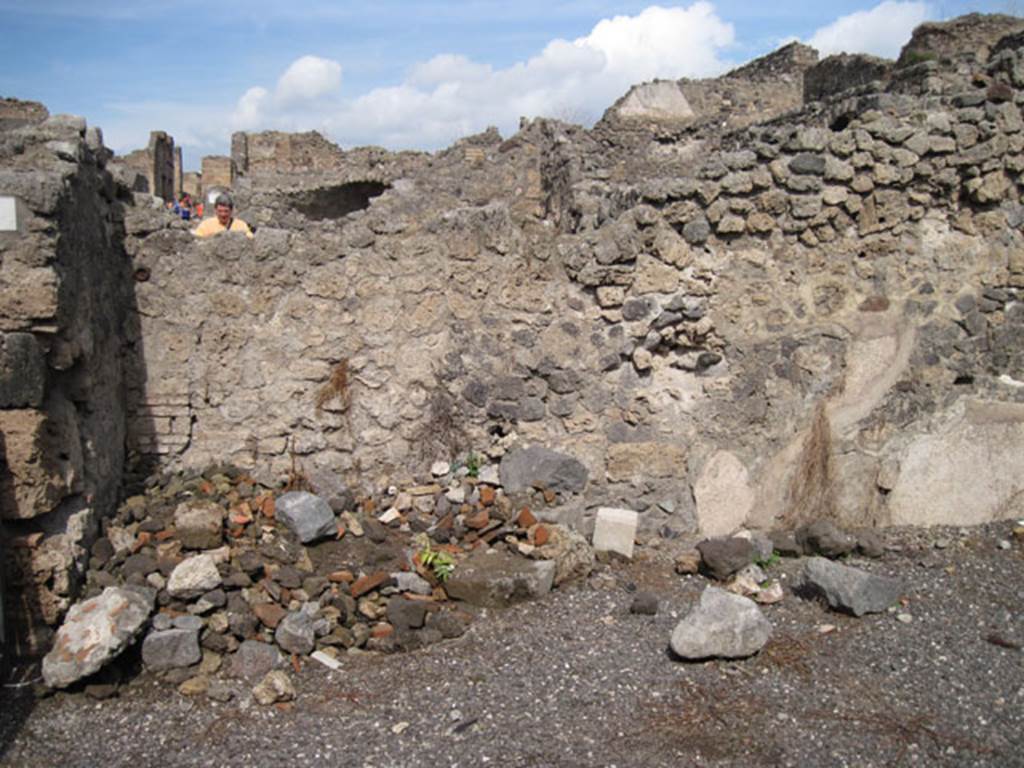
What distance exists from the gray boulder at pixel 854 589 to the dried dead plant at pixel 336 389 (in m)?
2.68

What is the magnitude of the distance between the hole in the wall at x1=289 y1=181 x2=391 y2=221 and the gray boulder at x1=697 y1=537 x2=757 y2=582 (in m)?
10.4

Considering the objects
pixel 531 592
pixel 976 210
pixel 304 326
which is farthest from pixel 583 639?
pixel 976 210

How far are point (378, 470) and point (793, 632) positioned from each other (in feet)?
7.80

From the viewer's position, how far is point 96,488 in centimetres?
398

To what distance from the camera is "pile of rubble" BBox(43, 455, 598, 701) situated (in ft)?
11.3

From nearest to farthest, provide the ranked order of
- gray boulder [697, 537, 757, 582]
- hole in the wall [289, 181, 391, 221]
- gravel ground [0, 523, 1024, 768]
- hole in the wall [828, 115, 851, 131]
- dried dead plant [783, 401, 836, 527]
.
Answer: gravel ground [0, 523, 1024, 768], gray boulder [697, 537, 757, 582], dried dead plant [783, 401, 836, 527], hole in the wall [828, 115, 851, 131], hole in the wall [289, 181, 391, 221]

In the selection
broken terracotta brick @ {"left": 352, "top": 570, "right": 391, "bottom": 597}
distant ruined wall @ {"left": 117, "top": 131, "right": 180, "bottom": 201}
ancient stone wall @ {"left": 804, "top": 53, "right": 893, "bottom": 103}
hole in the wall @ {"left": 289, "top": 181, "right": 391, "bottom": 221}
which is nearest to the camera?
broken terracotta brick @ {"left": 352, "top": 570, "right": 391, "bottom": 597}

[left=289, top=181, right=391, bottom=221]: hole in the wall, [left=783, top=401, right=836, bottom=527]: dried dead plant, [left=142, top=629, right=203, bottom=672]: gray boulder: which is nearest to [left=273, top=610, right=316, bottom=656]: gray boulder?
[left=142, top=629, right=203, bottom=672]: gray boulder

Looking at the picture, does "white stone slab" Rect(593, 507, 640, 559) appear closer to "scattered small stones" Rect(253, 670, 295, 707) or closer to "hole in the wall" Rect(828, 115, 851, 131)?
"scattered small stones" Rect(253, 670, 295, 707)

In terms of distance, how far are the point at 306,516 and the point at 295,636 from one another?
715 mm

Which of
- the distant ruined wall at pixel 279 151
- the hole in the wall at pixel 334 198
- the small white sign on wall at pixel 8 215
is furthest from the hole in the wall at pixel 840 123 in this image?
the distant ruined wall at pixel 279 151

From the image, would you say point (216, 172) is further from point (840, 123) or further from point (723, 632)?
point (723, 632)

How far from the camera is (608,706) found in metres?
3.18

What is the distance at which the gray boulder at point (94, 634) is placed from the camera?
3.27m
